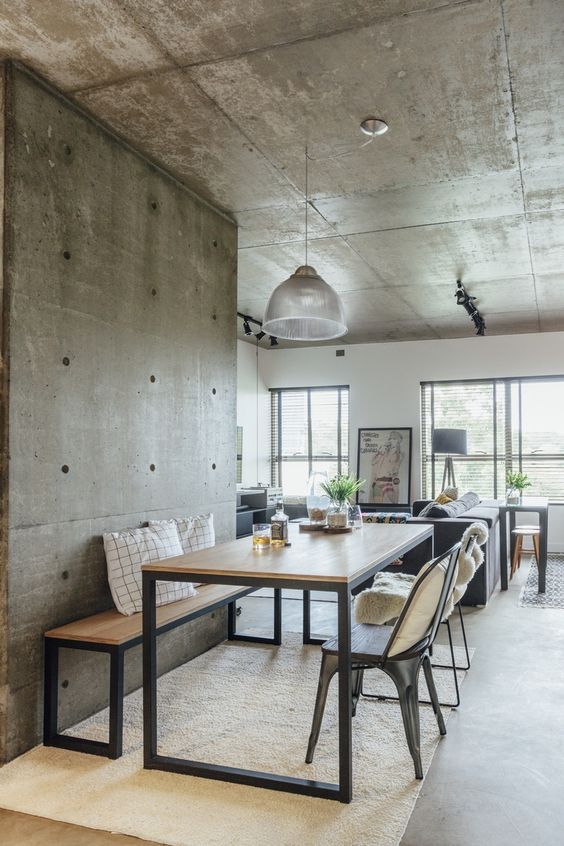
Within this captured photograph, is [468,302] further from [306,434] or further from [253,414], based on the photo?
[253,414]

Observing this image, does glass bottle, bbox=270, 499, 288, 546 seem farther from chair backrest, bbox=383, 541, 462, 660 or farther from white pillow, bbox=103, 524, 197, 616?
chair backrest, bbox=383, 541, 462, 660

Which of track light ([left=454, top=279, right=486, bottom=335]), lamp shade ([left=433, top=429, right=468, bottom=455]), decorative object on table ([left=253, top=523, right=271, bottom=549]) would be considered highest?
track light ([left=454, top=279, right=486, bottom=335])

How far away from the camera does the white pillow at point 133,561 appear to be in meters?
3.42

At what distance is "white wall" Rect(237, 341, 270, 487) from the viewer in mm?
9898

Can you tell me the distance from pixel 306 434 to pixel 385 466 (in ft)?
4.50

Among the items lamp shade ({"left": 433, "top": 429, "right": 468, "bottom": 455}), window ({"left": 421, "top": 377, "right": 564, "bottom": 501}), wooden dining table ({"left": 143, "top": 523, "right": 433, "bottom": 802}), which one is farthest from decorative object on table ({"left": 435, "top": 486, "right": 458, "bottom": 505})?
wooden dining table ({"left": 143, "top": 523, "right": 433, "bottom": 802})

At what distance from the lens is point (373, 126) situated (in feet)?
11.8

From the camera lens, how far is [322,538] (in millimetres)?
3680

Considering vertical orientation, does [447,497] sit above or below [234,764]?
above

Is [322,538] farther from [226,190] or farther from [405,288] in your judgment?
[405,288]

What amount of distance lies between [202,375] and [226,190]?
1.22 metres

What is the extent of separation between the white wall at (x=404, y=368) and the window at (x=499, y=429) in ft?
0.50


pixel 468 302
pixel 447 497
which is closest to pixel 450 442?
pixel 447 497

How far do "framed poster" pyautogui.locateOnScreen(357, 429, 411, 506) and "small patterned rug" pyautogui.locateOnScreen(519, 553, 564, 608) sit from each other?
2.10m
